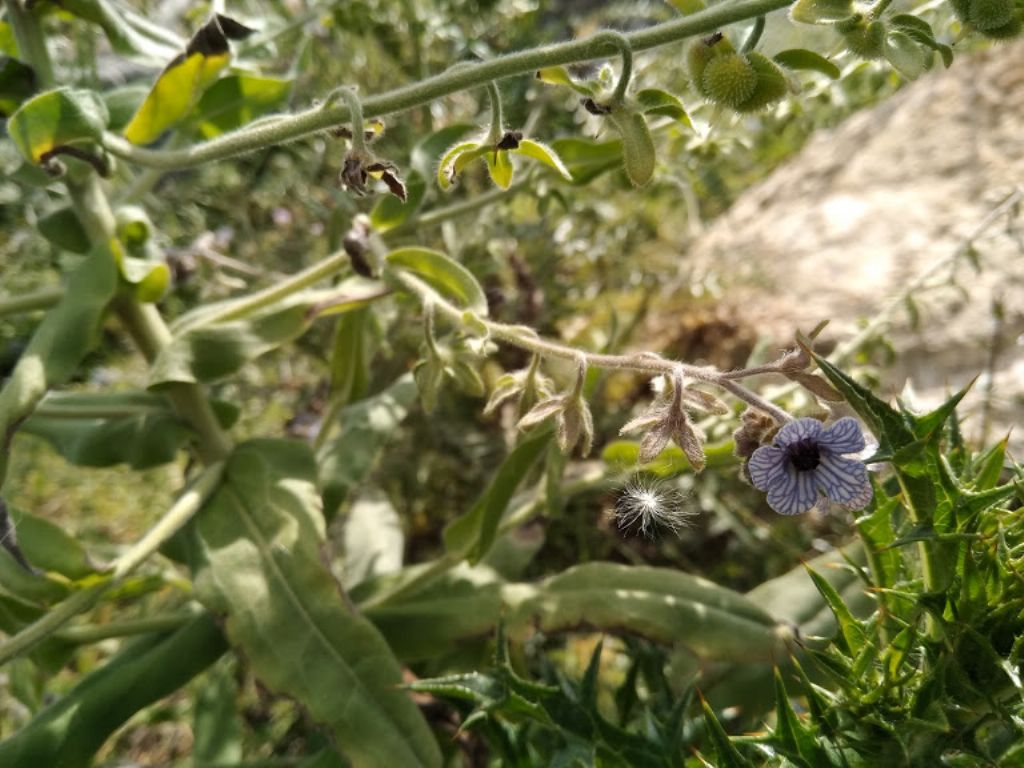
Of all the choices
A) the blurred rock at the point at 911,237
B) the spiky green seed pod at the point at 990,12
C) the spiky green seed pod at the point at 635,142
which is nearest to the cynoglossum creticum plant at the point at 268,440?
the spiky green seed pod at the point at 635,142

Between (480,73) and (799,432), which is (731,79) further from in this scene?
(799,432)

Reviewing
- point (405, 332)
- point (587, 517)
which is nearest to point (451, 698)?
point (587, 517)

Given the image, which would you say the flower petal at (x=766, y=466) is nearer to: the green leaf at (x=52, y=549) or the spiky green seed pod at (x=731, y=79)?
the spiky green seed pod at (x=731, y=79)

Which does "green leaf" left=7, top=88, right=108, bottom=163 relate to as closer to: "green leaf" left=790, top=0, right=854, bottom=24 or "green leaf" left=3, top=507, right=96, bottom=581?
"green leaf" left=3, top=507, right=96, bottom=581

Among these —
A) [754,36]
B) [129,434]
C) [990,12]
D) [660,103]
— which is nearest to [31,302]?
[129,434]

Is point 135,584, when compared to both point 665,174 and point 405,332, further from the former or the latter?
point 665,174
